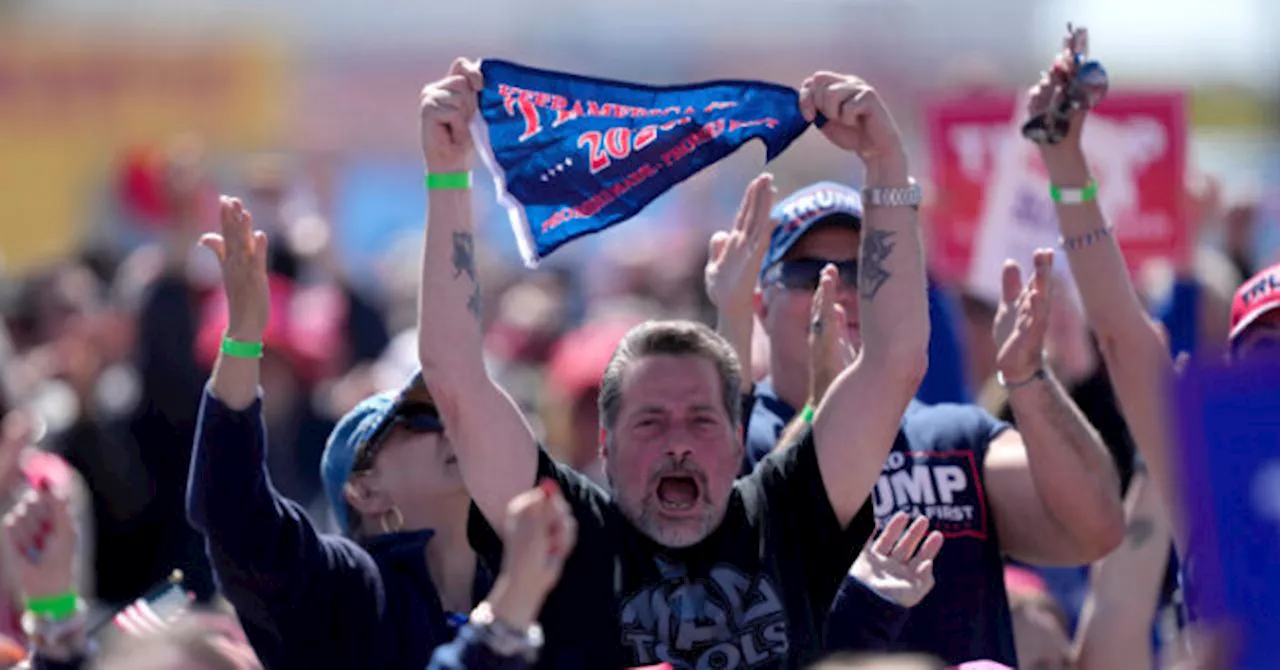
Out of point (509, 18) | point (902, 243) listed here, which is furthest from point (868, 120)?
point (509, 18)

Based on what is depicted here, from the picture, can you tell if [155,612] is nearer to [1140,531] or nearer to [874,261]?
[874,261]

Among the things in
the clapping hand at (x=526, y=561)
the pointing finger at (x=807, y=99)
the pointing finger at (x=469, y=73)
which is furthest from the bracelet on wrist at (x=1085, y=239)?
the clapping hand at (x=526, y=561)

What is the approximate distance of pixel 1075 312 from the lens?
22.5ft

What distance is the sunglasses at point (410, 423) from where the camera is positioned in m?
4.85

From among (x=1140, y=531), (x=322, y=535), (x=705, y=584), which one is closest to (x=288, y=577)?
(x=322, y=535)

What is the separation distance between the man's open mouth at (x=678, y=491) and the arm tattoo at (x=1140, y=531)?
6.15ft

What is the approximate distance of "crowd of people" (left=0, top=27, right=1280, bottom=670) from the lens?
421cm

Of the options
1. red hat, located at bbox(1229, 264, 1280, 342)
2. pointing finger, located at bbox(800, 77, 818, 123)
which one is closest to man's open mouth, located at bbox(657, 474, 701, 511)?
pointing finger, located at bbox(800, 77, 818, 123)

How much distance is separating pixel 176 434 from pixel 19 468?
315cm

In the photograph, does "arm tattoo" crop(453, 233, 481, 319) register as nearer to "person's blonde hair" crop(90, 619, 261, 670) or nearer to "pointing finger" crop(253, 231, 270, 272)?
"pointing finger" crop(253, 231, 270, 272)

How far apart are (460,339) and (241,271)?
0.43 metres

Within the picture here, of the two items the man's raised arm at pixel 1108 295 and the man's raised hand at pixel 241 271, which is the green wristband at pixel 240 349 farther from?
the man's raised arm at pixel 1108 295

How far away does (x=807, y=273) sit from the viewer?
5.34 metres

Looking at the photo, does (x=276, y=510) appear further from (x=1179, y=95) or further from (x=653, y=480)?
(x=1179, y=95)
